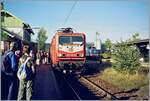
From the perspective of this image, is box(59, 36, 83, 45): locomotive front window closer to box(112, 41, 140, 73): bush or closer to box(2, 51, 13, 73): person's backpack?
box(112, 41, 140, 73): bush

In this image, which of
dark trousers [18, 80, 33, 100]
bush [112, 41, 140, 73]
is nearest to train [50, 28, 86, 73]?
bush [112, 41, 140, 73]

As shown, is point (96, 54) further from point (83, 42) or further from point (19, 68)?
point (19, 68)

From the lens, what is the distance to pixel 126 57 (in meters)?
19.4

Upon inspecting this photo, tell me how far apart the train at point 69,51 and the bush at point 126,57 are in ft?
6.72

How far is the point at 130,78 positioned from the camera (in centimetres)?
1750

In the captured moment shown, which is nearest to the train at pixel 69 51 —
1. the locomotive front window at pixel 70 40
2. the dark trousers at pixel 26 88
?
the locomotive front window at pixel 70 40

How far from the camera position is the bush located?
19116mm

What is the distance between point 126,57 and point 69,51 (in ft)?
11.4

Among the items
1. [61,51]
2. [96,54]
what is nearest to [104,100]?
[61,51]

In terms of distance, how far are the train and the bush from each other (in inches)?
80.7

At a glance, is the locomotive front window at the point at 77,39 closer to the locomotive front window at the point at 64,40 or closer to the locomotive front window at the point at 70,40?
the locomotive front window at the point at 70,40

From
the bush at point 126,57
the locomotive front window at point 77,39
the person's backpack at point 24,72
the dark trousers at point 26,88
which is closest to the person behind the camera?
the person's backpack at point 24,72

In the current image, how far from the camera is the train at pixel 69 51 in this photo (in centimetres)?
1919

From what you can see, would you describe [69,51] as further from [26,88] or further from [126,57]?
[26,88]
